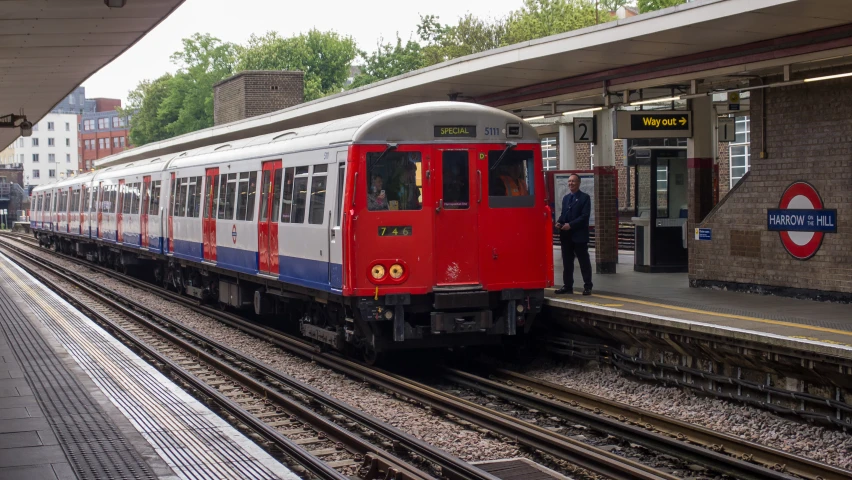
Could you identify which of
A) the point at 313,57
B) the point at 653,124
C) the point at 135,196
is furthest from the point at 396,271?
the point at 313,57

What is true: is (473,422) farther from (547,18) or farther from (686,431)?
(547,18)

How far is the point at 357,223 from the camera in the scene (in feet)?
35.5

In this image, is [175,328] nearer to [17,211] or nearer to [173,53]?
[17,211]

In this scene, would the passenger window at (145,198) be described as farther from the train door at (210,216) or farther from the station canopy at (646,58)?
the station canopy at (646,58)

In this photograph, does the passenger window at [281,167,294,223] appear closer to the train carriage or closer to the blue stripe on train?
the train carriage

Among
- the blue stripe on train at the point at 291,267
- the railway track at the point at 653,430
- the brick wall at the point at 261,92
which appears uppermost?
the brick wall at the point at 261,92

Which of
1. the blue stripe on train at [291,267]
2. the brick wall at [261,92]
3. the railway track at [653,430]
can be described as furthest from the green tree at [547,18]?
the railway track at [653,430]

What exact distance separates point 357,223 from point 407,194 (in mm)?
696

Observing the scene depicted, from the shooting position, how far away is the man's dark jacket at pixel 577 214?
41.9 feet

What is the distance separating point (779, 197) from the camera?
1237 centimetres

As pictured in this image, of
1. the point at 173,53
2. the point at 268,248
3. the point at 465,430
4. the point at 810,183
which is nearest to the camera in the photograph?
the point at 465,430

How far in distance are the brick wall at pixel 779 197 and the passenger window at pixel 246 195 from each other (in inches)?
256

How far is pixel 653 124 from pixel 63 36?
8288 millimetres

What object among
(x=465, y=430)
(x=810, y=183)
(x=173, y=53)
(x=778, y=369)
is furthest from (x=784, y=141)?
(x=173, y=53)
